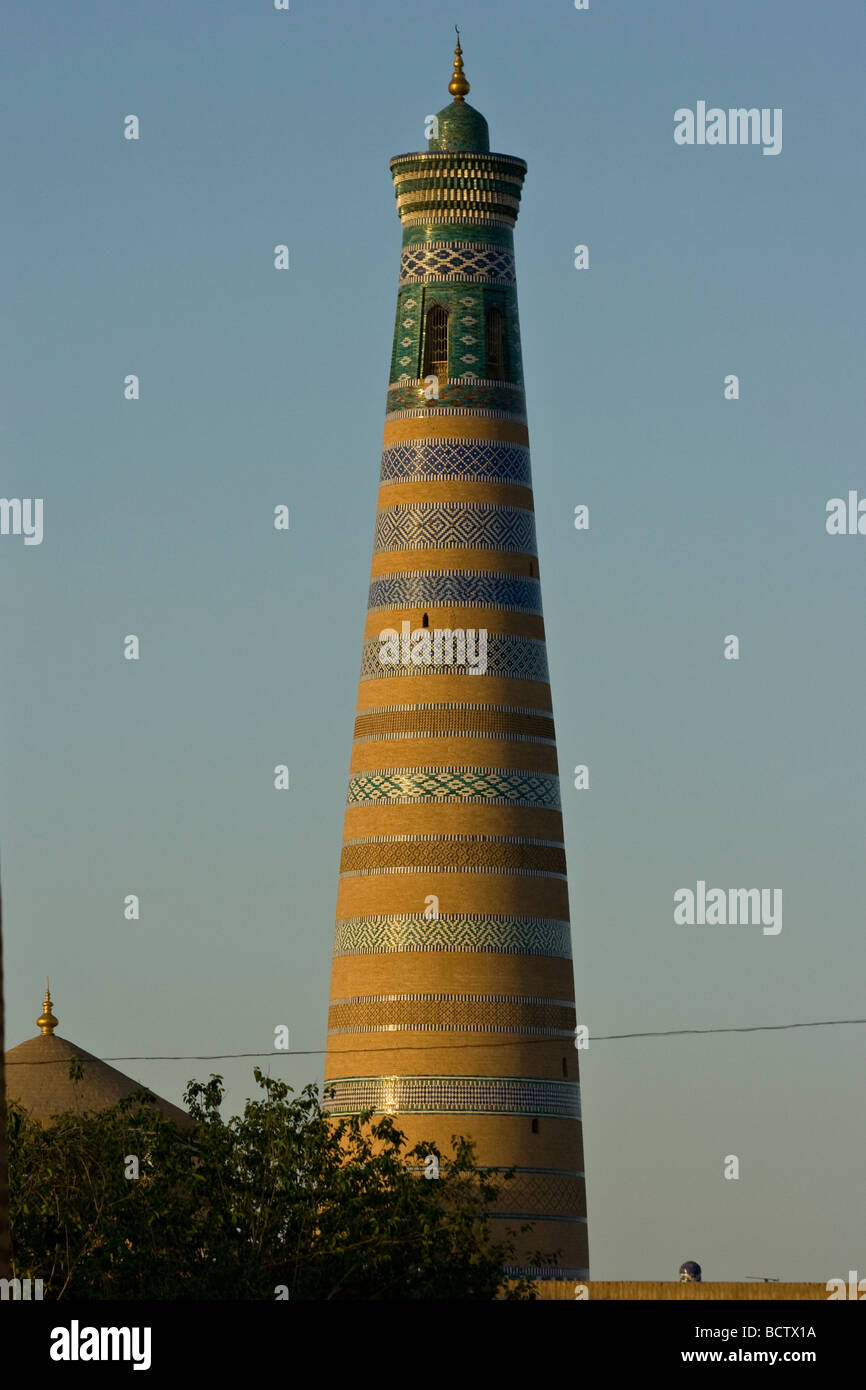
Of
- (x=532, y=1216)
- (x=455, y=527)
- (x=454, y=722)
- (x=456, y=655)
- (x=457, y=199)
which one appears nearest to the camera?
(x=532, y=1216)

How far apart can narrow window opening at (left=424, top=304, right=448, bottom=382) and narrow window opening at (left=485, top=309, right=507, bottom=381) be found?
788 millimetres

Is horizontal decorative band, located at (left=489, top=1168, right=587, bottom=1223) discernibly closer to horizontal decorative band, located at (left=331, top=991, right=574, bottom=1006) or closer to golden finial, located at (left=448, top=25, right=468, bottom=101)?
horizontal decorative band, located at (left=331, top=991, right=574, bottom=1006)

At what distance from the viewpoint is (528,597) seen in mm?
62688

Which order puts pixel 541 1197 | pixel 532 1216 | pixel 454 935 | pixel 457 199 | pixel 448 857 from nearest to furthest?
pixel 532 1216 < pixel 541 1197 < pixel 454 935 < pixel 448 857 < pixel 457 199

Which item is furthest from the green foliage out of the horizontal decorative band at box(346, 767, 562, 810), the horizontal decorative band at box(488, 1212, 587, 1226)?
the horizontal decorative band at box(346, 767, 562, 810)

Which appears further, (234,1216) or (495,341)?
(495,341)

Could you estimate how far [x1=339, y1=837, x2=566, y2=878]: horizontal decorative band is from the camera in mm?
60750

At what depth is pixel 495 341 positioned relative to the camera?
63000 millimetres

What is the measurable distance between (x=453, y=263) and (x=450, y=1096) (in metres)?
14.8

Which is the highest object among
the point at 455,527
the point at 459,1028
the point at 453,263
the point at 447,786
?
the point at 453,263

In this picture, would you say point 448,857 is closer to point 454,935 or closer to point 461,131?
point 454,935

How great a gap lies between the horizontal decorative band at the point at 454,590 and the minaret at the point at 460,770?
4 centimetres

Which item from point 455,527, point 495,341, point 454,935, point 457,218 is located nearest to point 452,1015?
point 454,935
